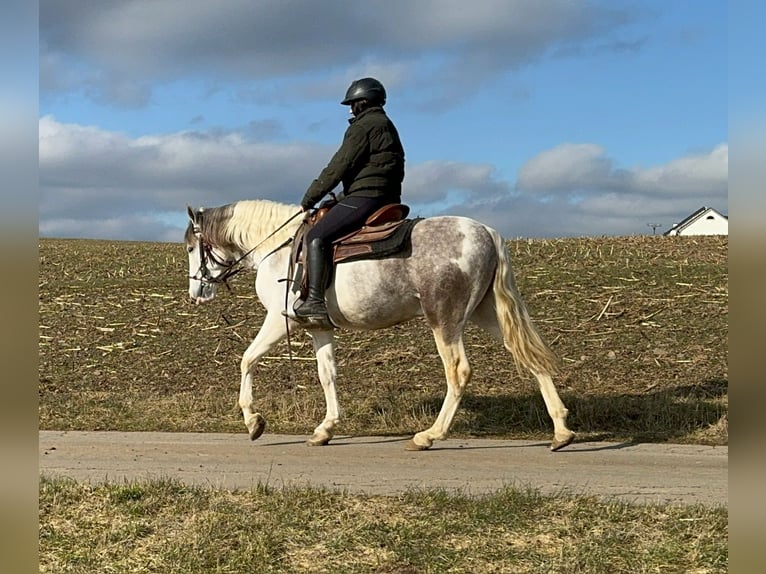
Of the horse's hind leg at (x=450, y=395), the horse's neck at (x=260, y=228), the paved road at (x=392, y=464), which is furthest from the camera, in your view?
the horse's neck at (x=260, y=228)

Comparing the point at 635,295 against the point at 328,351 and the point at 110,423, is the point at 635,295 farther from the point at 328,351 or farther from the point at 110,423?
the point at 110,423

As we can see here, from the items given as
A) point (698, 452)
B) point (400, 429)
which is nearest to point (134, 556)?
point (400, 429)

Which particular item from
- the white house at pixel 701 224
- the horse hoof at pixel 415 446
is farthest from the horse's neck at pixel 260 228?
the white house at pixel 701 224

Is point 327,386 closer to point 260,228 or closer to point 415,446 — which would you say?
point 415,446

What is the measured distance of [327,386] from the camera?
32.4 feet

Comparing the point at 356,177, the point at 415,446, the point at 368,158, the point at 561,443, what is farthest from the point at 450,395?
the point at 368,158

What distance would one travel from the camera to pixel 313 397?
472 inches

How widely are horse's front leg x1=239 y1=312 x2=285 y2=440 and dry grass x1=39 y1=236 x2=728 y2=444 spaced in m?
1.25

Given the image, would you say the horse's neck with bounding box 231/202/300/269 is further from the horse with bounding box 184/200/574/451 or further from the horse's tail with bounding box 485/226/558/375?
the horse's tail with bounding box 485/226/558/375

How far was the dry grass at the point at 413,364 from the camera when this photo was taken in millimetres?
11047

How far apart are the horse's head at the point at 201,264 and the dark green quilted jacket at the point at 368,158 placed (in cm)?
215

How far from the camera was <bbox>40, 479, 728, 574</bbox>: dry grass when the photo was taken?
17.9 feet

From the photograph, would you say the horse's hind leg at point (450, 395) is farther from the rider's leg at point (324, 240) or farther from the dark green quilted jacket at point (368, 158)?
the dark green quilted jacket at point (368, 158)
